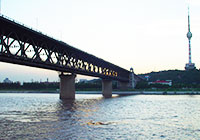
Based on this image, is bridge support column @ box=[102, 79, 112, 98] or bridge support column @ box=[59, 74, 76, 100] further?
bridge support column @ box=[102, 79, 112, 98]

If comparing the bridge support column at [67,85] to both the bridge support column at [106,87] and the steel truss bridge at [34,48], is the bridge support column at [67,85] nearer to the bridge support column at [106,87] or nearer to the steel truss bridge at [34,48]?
the steel truss bridge at [34,48]

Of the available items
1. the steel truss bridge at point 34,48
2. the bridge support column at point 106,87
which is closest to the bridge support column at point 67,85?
the steel truss bridge at point 34,48

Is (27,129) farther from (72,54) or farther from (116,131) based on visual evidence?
(72,54)

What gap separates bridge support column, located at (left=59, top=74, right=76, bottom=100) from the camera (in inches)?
3892

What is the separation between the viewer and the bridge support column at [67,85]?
98.9 meters

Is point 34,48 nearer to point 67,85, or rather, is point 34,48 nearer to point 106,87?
point 67,85

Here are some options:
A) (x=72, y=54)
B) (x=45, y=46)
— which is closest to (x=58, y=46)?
(x=45, y=46)

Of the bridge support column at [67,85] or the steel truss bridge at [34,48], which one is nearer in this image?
the steel truss bridge at [34,48]

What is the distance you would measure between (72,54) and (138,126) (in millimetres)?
62289

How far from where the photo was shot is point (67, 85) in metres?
99.8

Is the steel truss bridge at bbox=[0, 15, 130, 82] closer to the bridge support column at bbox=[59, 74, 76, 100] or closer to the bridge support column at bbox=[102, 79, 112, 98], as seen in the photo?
the bridge support column at bbox=[59, 74, 76, 100]

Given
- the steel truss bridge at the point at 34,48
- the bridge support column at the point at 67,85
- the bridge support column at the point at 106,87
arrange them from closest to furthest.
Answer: the steel truss bridge at the point at 34,48 → the bridge support column at the point at 67,85 → the bridge support column at the point at 106,87

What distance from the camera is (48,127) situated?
108 feet

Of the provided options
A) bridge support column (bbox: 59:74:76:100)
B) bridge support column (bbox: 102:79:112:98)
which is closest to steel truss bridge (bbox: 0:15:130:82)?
bridge support column (bbox: 59:74:76:100)
